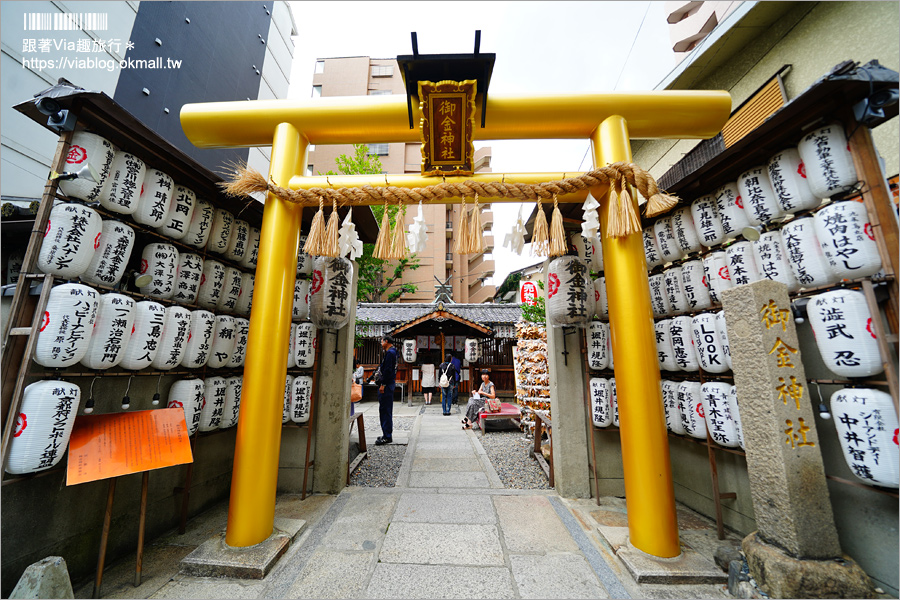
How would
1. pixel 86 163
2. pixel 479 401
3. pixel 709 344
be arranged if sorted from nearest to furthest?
1. pixel 86 163
2. pixel 709 344
3. pixel 479 401

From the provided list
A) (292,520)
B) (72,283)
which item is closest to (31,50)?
(72,283)

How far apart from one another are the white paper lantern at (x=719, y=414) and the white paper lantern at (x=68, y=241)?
6077mm

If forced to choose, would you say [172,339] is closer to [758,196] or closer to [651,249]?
[651,249]

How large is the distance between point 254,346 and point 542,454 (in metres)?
5.37

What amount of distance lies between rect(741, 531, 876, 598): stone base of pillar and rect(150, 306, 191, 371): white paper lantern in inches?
221

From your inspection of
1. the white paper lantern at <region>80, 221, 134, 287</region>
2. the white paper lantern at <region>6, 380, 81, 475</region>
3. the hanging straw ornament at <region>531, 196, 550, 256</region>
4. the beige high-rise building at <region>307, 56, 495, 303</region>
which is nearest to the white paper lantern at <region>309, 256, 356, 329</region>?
the white paper lantern at <region>80, 221, 134, 287</region>

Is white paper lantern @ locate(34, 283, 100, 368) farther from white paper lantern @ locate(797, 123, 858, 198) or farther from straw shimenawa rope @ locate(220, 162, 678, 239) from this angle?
white paper lantern @ locate(797, 123, 858, 198)

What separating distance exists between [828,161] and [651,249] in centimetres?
183

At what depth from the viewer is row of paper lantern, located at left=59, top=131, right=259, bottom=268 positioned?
8.96ft

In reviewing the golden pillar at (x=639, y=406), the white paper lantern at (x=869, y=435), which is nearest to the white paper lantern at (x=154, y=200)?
the golden pillar at (x=639, y=406)

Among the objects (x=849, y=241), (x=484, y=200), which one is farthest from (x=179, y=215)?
(x=849, y=241)

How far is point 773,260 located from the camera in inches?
116

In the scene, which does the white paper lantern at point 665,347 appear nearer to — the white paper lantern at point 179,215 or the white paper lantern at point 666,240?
the white paper lantern at point 666,240

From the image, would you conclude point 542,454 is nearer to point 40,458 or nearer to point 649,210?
point 649,210
